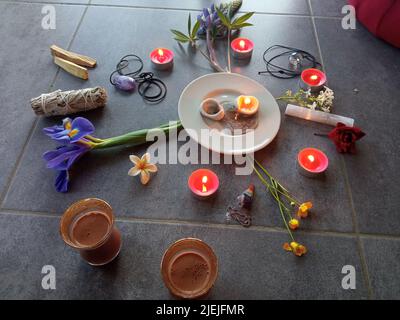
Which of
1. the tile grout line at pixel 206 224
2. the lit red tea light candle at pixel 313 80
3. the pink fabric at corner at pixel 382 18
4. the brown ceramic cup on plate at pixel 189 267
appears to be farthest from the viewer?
the pink fabric at corner at pixel 382 18

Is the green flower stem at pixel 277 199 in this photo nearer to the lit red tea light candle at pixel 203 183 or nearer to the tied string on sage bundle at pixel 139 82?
the lit red tea light candle at pixel 203 183

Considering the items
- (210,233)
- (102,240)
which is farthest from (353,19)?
(102,240)

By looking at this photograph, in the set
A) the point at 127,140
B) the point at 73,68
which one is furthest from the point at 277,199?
the point at 73,68

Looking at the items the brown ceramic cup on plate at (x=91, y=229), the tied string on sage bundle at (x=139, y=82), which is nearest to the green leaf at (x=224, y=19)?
the tied string on sage bundle at (x=139, y=82)

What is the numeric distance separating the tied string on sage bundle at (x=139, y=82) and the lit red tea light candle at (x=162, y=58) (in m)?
0.04

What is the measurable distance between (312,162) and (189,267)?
1.48 feet

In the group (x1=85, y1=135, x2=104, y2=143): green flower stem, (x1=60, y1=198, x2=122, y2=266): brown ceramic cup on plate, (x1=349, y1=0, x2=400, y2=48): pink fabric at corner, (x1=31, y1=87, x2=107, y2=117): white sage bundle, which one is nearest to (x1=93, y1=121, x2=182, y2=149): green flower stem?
(x1=85, y1=135, x2=104, y2=143): green flower stem

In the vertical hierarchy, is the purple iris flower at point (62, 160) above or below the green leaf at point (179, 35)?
below

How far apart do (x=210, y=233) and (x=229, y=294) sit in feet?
0.47

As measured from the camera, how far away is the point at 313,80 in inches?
41.3

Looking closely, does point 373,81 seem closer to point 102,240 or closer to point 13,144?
point 102,240

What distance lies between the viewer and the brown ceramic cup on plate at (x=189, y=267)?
628 mm

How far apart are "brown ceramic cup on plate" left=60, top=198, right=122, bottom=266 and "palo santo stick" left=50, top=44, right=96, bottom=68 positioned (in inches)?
23.8

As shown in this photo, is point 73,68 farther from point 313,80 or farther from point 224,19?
point 313,80
